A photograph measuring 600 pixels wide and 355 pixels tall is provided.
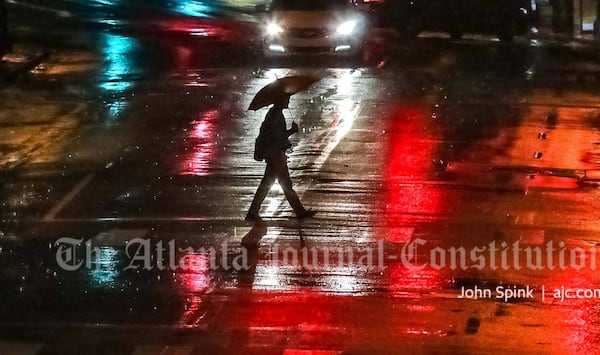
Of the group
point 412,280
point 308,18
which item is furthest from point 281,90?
point 308,18

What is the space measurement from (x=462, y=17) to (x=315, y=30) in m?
6.72

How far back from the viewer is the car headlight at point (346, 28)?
84.2ft

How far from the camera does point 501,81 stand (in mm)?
22594

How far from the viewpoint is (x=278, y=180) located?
1246 centimetres

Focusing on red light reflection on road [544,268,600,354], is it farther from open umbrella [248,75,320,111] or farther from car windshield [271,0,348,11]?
car windshield [271,0,348,11]

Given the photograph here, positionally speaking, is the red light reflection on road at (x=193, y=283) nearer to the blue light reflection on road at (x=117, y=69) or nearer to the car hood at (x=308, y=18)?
the blue light reflection on road at (x=117, y=69)

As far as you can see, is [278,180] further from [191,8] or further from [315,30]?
[191,8]

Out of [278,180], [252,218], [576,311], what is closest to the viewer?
[576,311]

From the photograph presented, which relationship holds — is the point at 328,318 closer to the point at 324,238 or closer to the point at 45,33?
the point at 324,238

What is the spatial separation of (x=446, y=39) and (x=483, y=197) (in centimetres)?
1793

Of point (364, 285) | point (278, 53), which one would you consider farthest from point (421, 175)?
point (278, 53)

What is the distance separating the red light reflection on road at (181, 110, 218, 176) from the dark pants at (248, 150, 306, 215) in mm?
2686

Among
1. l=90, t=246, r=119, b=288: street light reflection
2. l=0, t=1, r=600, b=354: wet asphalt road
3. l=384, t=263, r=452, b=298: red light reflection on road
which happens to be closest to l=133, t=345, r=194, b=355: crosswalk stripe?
l=0, t=1, r=600, b=354: wet asphalt road

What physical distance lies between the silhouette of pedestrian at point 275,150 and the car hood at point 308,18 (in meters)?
13.8
